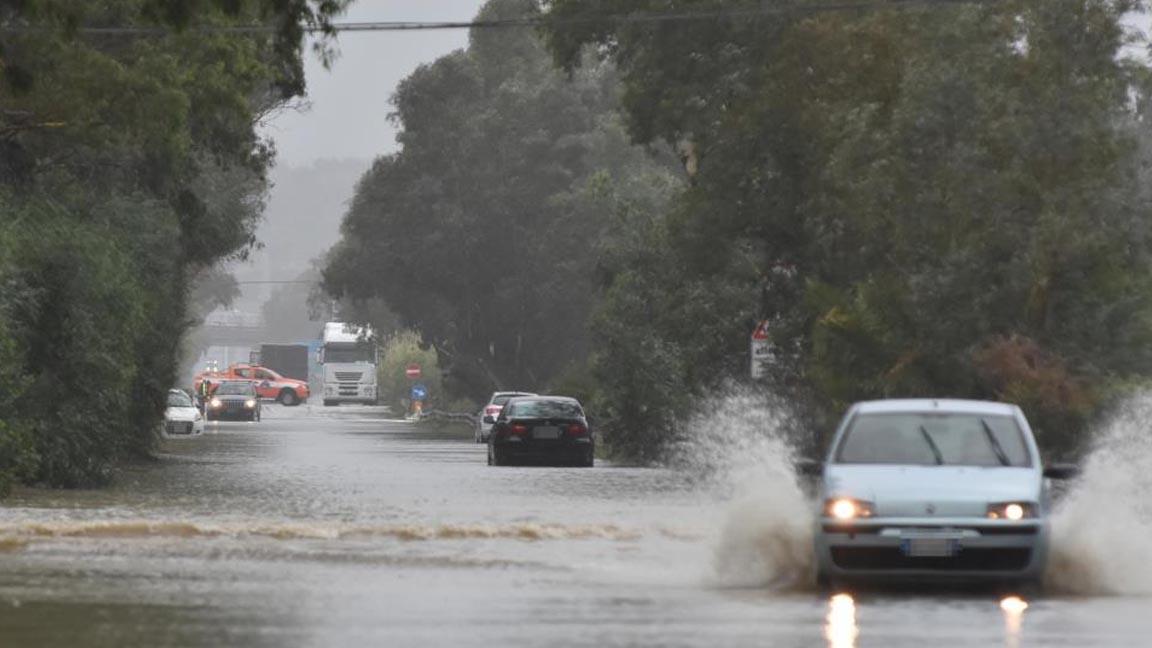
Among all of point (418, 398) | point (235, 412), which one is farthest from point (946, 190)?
point (418, 398)

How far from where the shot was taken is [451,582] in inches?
825

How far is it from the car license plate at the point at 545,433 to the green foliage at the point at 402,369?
7323 cm

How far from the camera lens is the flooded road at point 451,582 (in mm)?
16516

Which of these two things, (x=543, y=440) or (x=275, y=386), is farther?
(x=275, y=386)

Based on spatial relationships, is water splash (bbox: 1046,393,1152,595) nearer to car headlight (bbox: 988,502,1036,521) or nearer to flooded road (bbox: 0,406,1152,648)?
flooded road (bbox: 0,406,1152,648)

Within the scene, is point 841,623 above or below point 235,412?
below

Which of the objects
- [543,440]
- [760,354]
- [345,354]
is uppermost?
[345,354]

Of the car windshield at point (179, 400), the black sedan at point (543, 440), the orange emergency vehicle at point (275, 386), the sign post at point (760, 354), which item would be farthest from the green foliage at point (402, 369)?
the sign post at point (760, 354)

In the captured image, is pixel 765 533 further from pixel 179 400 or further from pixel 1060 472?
pixel 179 400

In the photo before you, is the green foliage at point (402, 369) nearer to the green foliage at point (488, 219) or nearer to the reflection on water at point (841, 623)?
the green foliage at point (488, 219)

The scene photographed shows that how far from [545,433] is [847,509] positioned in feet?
109

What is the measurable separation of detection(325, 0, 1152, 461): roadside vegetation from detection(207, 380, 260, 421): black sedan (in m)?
31.1

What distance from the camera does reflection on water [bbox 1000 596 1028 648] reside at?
1611 cm

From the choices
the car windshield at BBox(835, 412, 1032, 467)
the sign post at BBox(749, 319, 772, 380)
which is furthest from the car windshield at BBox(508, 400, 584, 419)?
the car windshield at BBox(835, 412, 1032, 467)
